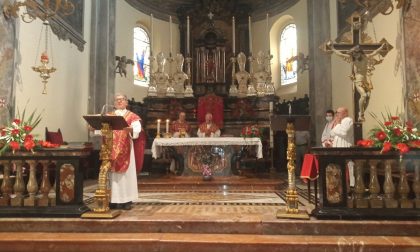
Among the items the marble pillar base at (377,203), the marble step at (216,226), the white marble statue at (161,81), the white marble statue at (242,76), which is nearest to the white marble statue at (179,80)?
the white marble statue at (161,81)

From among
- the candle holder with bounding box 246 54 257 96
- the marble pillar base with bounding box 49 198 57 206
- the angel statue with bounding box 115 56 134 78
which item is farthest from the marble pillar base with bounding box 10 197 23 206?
the candle holder with bounding box 246 54 257 96

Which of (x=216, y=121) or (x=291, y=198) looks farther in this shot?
(x=216, y=121)

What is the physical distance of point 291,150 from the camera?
18.2 feet

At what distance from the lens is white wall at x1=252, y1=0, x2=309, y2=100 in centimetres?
1326

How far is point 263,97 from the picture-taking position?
13195mm

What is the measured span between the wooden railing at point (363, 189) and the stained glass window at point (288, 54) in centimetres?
907

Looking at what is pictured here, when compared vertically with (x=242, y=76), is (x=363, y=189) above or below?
below

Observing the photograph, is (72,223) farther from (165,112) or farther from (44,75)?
(165,112)

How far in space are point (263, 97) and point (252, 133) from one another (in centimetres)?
352

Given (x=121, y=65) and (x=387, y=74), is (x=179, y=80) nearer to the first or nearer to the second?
(x=121, y=65)

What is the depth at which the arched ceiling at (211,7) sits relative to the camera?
1471 cm

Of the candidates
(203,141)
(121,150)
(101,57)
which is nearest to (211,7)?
(101,57)

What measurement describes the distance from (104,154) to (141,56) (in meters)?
9.90

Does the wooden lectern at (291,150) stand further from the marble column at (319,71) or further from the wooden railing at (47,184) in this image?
A: the marble column at (319,71)
